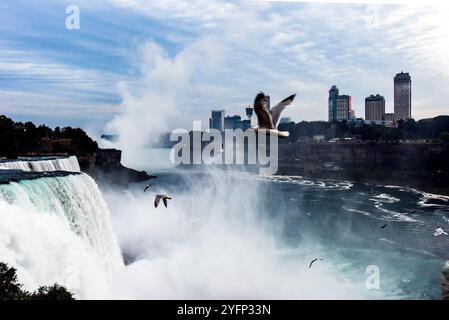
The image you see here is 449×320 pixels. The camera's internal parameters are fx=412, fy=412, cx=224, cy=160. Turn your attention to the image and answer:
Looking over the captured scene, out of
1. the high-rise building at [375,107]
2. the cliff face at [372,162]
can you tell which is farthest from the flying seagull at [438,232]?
the cliff face at [372,162]

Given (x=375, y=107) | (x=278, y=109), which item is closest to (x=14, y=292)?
(x=278, y=109)

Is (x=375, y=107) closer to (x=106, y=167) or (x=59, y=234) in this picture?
(x=106, y=167)

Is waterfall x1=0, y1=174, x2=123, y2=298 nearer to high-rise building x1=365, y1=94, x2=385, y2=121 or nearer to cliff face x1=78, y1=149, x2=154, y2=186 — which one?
cliff face x1=78, y1=149, x2=154, y2=186

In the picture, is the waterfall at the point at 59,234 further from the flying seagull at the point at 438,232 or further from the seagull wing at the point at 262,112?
the flying seagull at the point at 438,232

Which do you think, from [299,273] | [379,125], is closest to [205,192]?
[299,273]

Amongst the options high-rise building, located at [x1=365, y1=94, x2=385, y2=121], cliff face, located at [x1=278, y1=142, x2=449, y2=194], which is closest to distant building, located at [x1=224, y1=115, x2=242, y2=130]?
high-rise building, located at [x1=365, y1=94, x2=385, y2=121]
